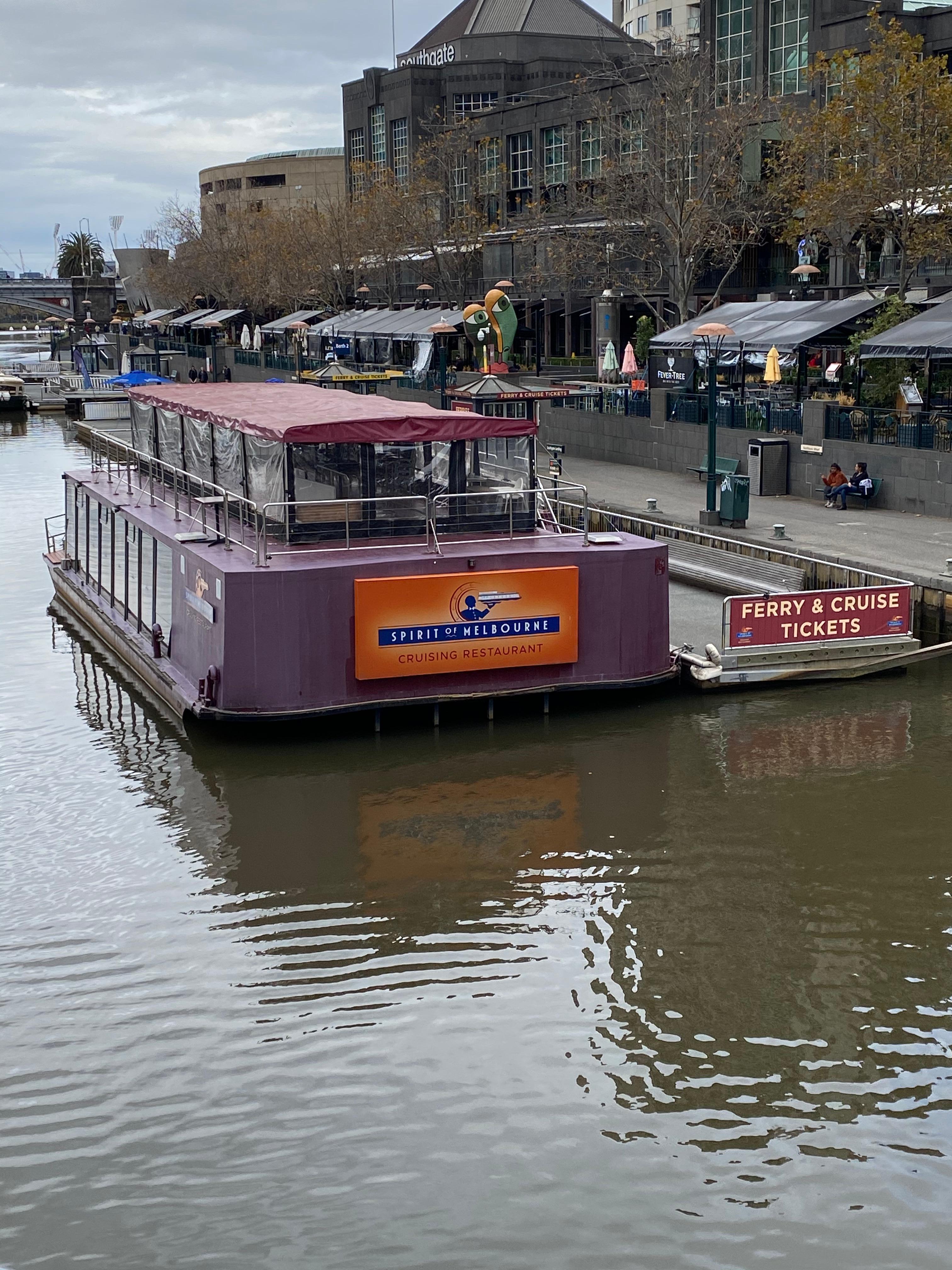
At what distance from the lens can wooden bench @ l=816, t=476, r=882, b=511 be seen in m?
33.3

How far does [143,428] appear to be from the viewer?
30.4 metres

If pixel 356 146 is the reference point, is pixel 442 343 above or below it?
below

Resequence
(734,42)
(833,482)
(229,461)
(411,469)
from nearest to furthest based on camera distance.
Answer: (411,469)
(229,461)
(833,482)
(734,42)

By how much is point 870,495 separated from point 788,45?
41368 mm

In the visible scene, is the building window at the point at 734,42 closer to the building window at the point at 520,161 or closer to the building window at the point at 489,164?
the building window at the point at 489,164

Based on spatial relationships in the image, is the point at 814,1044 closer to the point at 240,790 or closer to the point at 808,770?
the point at 808,770

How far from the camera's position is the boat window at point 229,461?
2256cm

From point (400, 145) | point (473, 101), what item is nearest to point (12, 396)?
point (400, 145)

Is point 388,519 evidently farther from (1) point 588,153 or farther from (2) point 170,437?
(1) point 588,153

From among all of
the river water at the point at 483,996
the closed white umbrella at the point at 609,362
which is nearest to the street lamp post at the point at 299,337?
the closed white umbrella at the point at 609,362

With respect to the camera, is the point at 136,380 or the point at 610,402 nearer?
the point at 610,402

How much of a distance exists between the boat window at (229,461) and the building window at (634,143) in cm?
3245

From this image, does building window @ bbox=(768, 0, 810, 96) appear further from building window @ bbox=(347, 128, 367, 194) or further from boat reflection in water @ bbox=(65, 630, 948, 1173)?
building window @ bbox=(347, 128, 367, 194)

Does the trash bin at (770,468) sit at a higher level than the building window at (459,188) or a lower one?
lower
